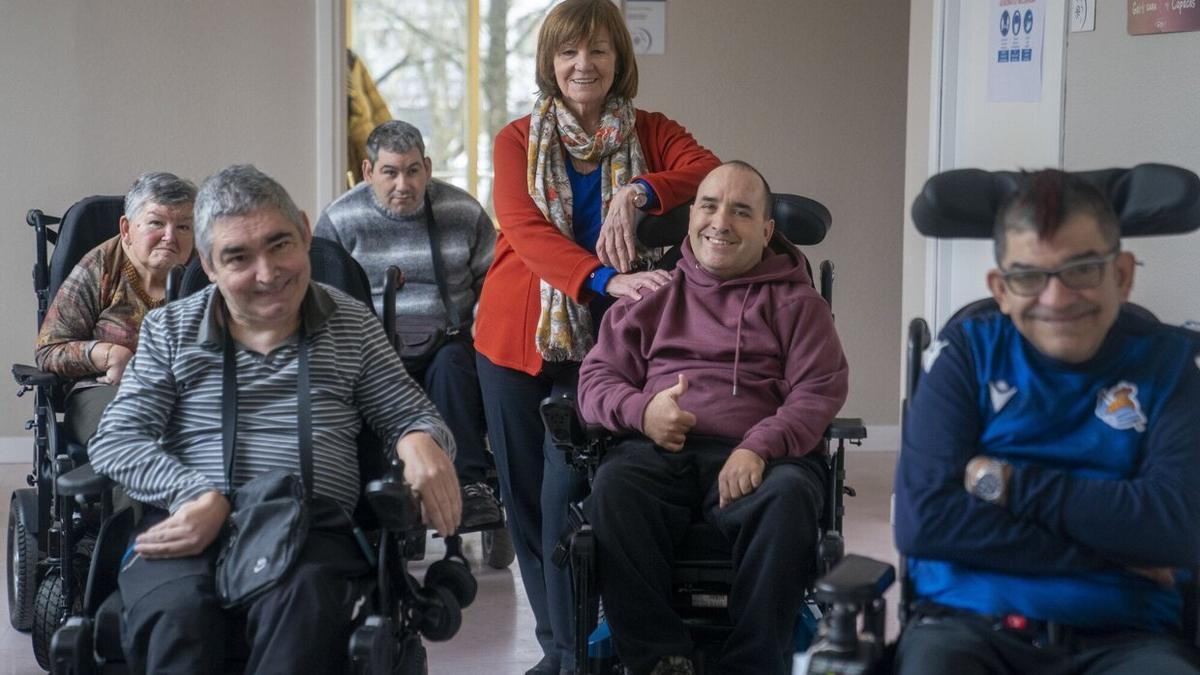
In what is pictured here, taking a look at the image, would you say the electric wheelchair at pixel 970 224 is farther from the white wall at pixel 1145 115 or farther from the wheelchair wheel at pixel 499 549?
A: the wheelchair wheel at pixel 499 549

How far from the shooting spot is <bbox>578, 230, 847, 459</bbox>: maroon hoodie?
2787mm

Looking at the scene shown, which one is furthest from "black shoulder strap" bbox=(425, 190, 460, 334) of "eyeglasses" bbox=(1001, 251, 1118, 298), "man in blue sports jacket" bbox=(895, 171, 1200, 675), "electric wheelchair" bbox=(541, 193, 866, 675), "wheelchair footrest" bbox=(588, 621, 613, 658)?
"eyeglasses" bbox=(1001, 251, 1118, 298)

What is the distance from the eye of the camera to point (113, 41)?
606cm

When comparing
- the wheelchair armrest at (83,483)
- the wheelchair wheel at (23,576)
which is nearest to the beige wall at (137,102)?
the wheelchair wheel at (23,576)

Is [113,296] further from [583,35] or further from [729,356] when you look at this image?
[729,356]

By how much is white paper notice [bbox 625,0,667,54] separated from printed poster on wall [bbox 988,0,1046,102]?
197 cm

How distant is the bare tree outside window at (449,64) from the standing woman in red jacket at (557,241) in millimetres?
3387

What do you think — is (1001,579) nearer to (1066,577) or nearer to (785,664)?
(1066,577)

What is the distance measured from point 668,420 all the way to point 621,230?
449 millimetres

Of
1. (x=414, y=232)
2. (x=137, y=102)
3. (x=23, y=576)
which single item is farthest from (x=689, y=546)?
(x=137, y=102)

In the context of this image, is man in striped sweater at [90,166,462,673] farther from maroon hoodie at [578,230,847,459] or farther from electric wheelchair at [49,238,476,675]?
maroon hoodie at [578,230,847,459]

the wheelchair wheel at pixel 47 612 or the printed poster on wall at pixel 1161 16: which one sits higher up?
the printed poster on wall at pixel 1161 16

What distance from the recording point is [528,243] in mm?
3078

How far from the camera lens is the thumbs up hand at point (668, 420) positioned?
2.74 metres
